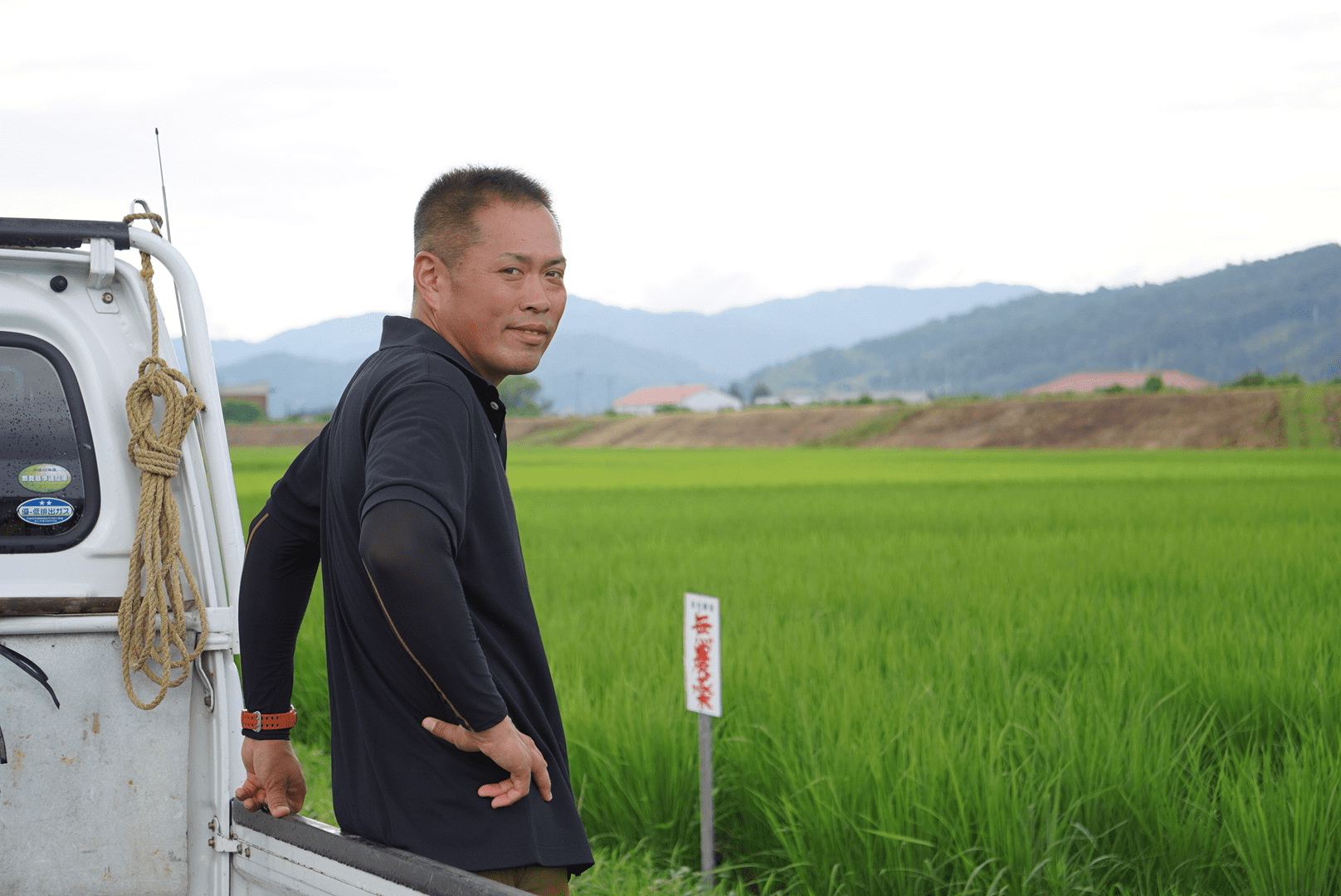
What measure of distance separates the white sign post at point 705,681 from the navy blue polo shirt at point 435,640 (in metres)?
1.94

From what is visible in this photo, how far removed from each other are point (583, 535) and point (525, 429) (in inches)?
2874

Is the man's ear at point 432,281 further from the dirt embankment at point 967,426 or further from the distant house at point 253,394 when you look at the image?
the distant house at point 253,394

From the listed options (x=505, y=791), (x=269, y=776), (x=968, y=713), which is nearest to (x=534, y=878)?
(x=505, y=791)

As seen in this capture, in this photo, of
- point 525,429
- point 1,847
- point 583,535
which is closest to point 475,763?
point 1,847

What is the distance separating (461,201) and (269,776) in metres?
1.01

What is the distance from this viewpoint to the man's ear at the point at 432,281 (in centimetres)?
160

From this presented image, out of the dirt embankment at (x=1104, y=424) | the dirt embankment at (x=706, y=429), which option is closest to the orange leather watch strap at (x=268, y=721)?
the dirt embankment at (x=1104, y=424)

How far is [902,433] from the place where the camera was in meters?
60.9

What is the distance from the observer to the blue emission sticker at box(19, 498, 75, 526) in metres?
2.09

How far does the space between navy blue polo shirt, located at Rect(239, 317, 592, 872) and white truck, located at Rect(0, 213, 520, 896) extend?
18.3 inches

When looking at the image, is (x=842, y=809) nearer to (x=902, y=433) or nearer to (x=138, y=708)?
(x=138, y=708)

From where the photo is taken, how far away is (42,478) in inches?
82.9

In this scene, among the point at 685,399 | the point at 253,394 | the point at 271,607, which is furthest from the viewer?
the point at 685,399

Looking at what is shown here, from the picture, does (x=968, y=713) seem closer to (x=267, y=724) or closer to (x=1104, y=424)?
(x=267, y=724)
